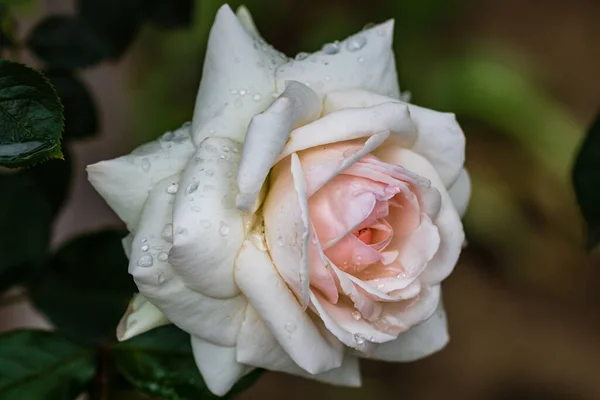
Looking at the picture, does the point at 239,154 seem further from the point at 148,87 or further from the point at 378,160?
the point at 148,87

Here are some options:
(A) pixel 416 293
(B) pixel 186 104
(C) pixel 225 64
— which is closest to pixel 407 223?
(A) pixel 416 293

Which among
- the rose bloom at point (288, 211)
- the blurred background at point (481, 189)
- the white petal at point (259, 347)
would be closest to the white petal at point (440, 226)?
the rose bloom at point (288, 211)

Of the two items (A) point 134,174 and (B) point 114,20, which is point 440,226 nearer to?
(A) point 134,174

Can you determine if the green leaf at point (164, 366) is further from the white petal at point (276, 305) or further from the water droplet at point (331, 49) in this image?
the water droplet at point (331, 49)

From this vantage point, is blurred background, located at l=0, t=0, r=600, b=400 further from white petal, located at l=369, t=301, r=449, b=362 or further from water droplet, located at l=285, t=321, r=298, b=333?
water droplet, located at l=285, t=321, r=298, b=333

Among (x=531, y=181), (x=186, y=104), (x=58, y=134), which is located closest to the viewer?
(x=58, y=134)

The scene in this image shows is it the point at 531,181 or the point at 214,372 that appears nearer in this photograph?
the point at 214,372
